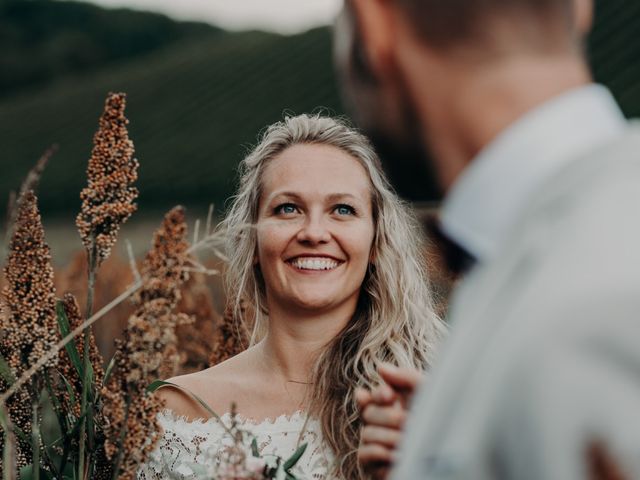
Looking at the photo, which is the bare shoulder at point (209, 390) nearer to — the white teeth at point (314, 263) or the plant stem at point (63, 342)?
the white teeth at point (314, 263)

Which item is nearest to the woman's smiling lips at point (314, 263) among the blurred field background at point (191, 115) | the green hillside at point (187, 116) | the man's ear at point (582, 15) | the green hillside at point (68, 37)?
the man's ear at point (582, 15)

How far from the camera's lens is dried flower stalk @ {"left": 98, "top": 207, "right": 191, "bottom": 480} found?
1.86 m

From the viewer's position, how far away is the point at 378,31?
3.90 feet

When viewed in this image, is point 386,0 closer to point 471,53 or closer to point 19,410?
point 471,53

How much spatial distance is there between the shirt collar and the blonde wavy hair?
1.77 metres

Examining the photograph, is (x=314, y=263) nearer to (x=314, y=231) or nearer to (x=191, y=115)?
(x=314, y=231)

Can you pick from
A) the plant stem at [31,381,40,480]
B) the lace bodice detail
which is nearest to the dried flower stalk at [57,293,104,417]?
the plant stem at [31,381,40,480]

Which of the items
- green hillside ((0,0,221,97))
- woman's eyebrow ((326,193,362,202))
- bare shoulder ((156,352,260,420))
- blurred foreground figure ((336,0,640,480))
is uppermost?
green hillside ((0,0,221,97))

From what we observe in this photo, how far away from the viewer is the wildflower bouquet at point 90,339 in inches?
73.8

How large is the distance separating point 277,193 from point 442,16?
216cm

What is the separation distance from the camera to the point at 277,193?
3.25m

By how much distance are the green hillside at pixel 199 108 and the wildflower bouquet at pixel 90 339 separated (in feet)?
34.1

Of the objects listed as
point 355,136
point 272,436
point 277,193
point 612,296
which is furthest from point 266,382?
point 612,296

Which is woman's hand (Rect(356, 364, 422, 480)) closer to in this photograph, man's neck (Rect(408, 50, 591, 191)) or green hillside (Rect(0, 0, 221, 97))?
man's neck (Rect(408, 50, 591, 191))
